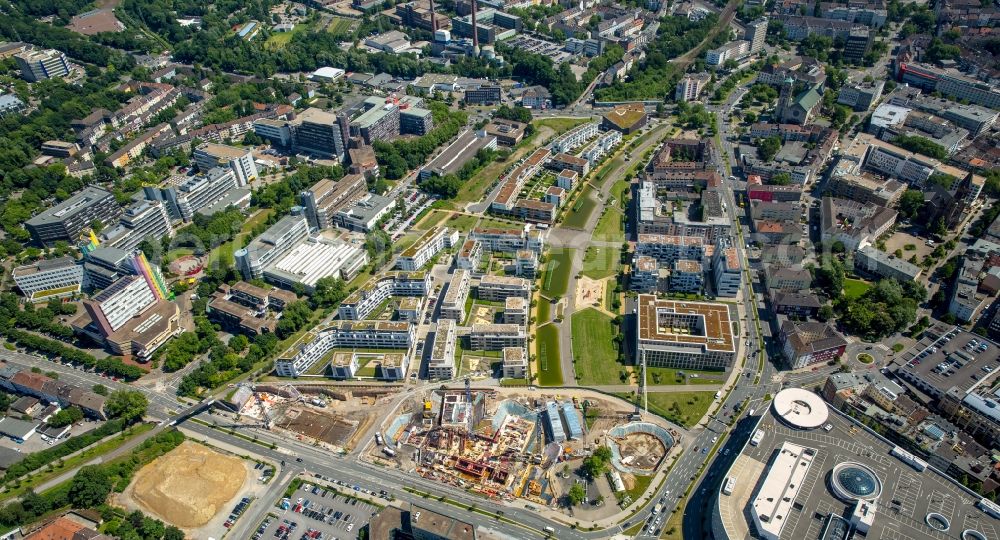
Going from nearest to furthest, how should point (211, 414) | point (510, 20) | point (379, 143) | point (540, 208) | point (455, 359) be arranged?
point (211, 414) < point (455, 359) < point (540, 208) < point (379, 143) < point (510, 20)

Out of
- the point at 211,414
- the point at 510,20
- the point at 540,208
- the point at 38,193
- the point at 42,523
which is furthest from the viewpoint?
the point at 510,20

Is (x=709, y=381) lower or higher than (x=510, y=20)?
lower

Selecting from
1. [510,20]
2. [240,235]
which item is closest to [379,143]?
[240,235]

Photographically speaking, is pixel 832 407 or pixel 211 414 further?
pixel 211 414

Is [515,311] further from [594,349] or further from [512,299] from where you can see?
[594,349]

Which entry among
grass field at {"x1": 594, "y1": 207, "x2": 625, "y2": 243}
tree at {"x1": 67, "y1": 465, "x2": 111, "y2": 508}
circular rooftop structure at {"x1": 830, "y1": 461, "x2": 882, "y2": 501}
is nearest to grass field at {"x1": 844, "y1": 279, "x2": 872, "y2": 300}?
grass field at {"x1": 594, "y1": 207, "x2": 625, "y2": 243}

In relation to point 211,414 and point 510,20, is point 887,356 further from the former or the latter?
point 510,20

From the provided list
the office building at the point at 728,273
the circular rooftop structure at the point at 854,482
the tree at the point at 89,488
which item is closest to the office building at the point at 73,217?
the tree at the point at 89,488

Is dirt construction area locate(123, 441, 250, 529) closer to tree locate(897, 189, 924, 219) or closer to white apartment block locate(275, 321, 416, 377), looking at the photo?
white apartment block locate(275, 321, 416, 377)

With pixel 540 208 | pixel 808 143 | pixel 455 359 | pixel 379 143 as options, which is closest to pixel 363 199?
pixel 379 143
